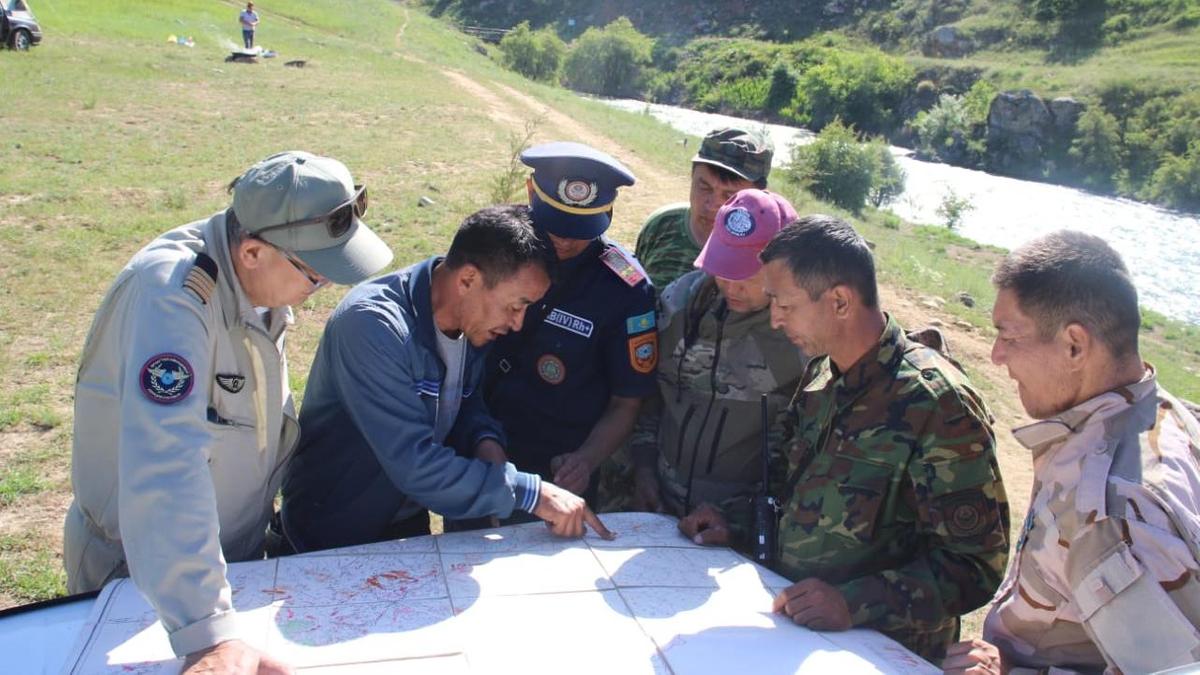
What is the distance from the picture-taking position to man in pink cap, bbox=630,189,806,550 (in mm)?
2730

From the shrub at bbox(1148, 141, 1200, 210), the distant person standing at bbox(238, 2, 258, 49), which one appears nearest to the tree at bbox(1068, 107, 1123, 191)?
the shrub at bbox(1148, 141, 1200, 210)

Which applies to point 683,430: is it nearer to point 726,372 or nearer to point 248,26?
point 726,372

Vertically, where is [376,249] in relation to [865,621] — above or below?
above

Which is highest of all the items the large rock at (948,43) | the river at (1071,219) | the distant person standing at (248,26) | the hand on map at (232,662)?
the large rock at (948,43)

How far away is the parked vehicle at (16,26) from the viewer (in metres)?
19.1

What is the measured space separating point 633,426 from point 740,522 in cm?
51

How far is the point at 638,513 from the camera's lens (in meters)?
2.80

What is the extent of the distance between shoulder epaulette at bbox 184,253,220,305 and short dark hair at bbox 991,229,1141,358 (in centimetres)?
166

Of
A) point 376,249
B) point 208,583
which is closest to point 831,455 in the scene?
point 376,249

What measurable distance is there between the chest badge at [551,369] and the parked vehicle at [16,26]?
20.7m

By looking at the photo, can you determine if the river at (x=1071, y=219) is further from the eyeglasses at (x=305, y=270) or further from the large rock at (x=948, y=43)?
the eyeglasses at (x=305, y=270)

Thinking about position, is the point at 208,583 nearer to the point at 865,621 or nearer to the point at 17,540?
the point at 865,621

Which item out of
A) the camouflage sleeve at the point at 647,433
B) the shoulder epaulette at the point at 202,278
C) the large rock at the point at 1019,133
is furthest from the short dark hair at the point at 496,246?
the large rock at the point at 1019,133

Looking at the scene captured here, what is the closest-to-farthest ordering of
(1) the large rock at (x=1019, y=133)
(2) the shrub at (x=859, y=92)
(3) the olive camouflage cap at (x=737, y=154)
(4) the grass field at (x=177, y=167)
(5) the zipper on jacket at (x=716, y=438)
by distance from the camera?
(5) the zipper on jacket at (x=716, y=438), (3) the olive camouflage cap at (x=737, y=154), (4) the grass field at (x=177, y=167), (1) the large rock at (x=1019, y=133), (2) the shrub at (x=859, y=92)
